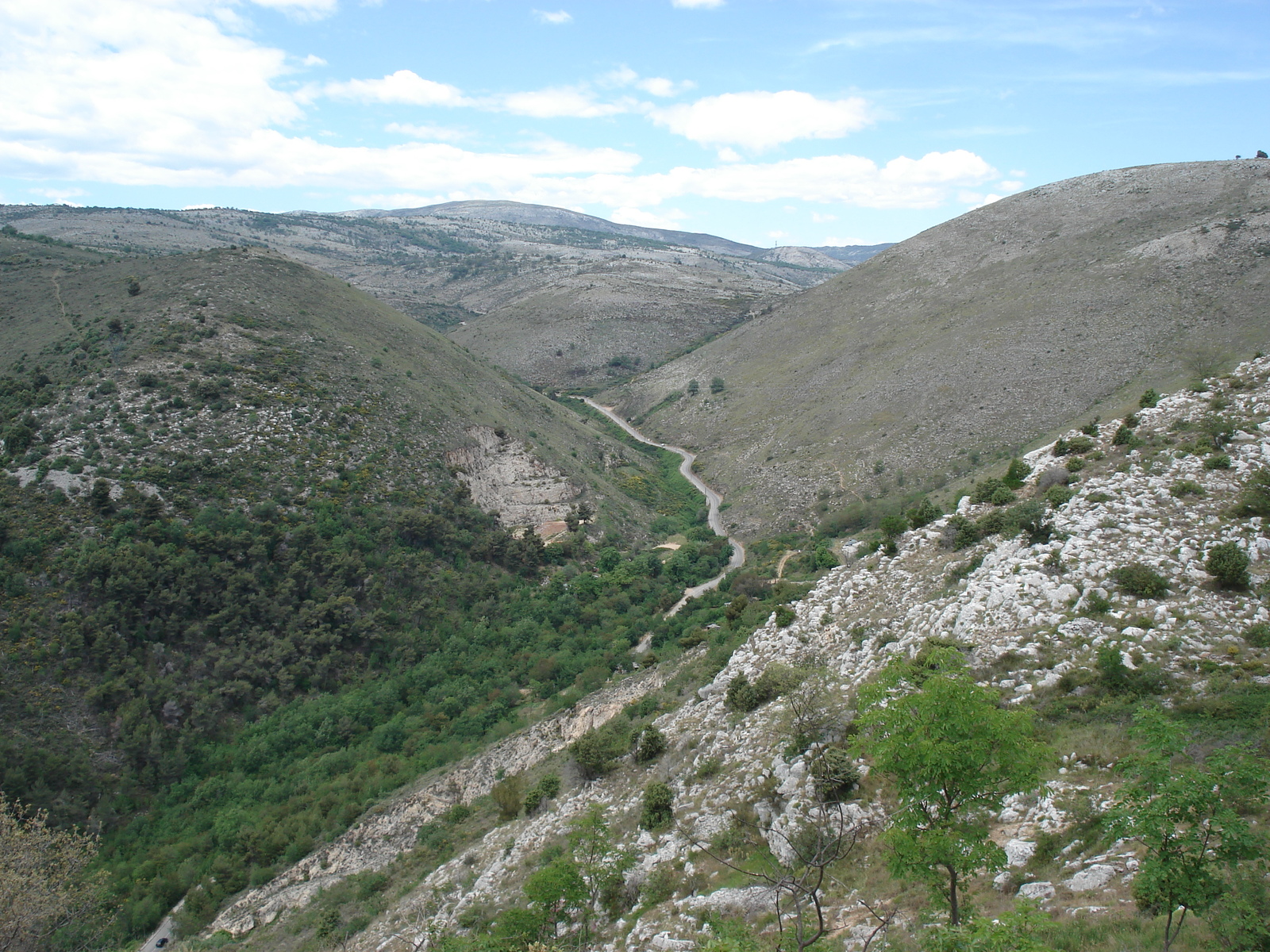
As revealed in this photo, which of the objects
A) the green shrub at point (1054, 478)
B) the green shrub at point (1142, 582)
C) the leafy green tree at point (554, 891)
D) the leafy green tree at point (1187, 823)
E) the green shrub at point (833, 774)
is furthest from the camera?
the green shrub at point (1054, 478)

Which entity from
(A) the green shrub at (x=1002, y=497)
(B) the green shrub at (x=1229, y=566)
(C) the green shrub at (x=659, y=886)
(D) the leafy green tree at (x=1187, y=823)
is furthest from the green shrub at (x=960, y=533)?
(D) the leafy green tree at (x=1187, y=823)

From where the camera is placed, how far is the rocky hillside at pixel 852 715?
10.0 meters

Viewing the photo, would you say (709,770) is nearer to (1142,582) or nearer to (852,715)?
(852,715)

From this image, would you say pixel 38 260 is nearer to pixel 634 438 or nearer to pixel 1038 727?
pixel 634 438

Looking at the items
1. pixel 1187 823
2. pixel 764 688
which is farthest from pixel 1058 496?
pixel 1187 823

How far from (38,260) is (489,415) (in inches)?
1661

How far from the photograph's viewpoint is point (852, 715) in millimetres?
14242

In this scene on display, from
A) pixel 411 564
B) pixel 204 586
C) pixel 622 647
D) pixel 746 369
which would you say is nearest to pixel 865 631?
pixel 622 647

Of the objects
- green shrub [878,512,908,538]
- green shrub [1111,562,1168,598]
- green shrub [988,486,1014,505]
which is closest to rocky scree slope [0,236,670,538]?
green shrub [878,512,908,538]

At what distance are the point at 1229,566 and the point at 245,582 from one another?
1290 inches

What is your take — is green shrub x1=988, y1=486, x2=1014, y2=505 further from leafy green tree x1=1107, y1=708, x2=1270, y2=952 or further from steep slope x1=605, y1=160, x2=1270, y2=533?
steep slope x1=605, y1=160, x2=1270, y2=533

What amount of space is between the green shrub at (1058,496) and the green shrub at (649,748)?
1319 centimetres

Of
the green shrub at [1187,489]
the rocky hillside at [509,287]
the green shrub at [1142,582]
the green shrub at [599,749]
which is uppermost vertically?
the rocky hillside at [509,287]

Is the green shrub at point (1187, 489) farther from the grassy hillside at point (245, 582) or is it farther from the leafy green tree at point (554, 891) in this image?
the grassy hillside at point (245, 582)
